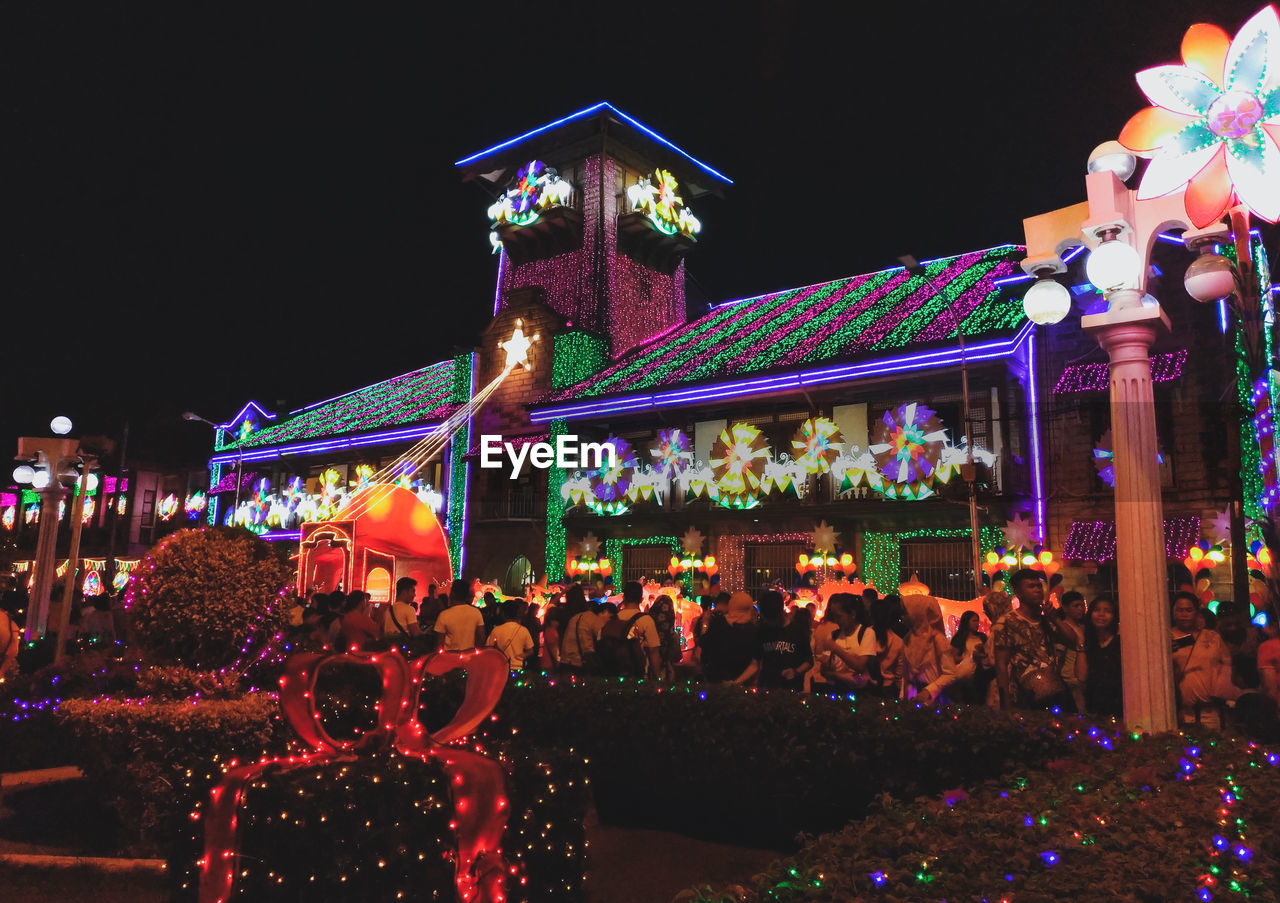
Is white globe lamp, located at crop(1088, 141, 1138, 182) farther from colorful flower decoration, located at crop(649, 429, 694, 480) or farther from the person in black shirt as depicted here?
colorful flower decoration, located at crop(649, 429, 694, 480)

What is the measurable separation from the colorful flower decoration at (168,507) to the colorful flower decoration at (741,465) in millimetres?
32760

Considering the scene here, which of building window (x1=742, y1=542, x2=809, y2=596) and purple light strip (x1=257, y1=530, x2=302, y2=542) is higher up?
purple light strip (x1=257, y1=530, x2=302, y2=542)

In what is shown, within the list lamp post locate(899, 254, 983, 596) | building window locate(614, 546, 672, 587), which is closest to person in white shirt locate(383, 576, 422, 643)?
lamp post locate(899, 254, 983, 596)

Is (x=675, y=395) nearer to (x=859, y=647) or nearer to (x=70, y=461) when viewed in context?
(x=70, y=461)

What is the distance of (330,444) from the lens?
103ft

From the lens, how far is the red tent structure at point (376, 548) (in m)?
21.8

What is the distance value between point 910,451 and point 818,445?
222 centimetres

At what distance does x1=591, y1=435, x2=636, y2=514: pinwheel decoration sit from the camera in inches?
956

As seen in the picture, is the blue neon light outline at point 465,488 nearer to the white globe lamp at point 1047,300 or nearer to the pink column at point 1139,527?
the white globe lamp at point 1047,300

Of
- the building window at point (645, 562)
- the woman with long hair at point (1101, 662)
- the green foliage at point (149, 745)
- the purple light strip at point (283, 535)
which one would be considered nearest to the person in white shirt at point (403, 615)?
the green foliage at point (149, 745)

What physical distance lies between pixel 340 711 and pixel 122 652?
5444 millimetres

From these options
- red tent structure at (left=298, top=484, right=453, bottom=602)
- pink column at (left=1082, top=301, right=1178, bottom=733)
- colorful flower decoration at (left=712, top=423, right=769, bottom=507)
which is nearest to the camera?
pink column at (left=1082, top=301, right=1178, bottom=733)

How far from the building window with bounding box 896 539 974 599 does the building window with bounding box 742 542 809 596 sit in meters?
2.38

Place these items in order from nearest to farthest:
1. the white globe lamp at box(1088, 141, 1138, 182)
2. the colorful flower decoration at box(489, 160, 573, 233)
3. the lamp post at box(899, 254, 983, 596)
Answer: the white globe lamp at box(1088, 141, 1138, 182)
the lamp post at box(899, 254, 983, 596)
the colorful flower decoration at box(489, 160, 573, 233)
